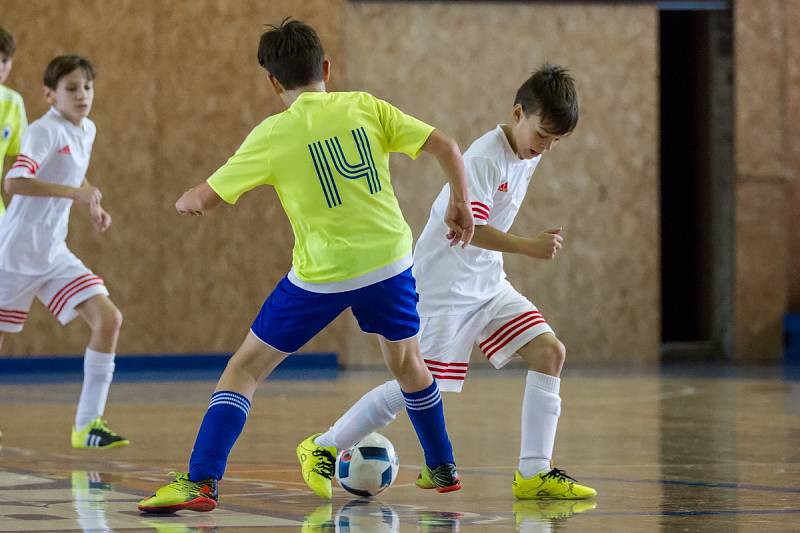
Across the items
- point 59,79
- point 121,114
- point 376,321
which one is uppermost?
point 121,114

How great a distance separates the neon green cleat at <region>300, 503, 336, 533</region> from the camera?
3756 millimetres

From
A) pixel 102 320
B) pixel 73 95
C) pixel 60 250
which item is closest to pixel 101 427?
pixel 102 320

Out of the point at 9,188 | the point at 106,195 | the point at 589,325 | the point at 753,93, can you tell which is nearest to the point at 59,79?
the point at 9,188

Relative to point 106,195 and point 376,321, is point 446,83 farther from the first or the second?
point 376,321

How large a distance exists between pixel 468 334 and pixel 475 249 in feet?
1.02

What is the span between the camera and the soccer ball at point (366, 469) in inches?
180

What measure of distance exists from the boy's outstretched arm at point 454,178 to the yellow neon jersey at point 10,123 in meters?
3.36

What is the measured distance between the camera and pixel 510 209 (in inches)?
195

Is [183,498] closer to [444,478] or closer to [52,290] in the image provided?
[444,478]

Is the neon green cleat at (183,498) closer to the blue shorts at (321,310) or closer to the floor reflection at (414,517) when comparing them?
the floor reflection at (414,517)

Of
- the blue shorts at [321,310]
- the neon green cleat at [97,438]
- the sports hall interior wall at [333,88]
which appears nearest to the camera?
the blue shorts at [321,310]

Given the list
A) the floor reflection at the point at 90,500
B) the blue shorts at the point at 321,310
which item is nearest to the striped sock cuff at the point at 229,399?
the blue shorts at the point at 321,310

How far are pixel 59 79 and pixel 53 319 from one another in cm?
655

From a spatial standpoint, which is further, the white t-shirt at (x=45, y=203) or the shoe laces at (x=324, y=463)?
the white t-shirt at (x=45, y=203)
